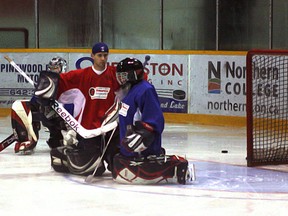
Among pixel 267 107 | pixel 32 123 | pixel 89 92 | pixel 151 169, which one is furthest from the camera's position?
pixel 32 123

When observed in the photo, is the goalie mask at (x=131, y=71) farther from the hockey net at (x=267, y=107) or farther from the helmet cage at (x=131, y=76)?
the hockey net at (x=267, y=107)

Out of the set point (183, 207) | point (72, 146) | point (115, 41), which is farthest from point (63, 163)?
point (115, 41)

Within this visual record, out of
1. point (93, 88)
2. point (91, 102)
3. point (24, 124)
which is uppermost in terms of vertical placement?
point (93, 88)

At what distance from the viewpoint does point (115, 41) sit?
14.3m

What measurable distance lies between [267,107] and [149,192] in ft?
9.05

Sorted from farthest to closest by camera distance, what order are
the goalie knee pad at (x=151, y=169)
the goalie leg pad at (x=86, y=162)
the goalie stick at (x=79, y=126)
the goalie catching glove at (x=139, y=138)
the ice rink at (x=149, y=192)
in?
the goalie leg pad at (x=86, y=162)
the goalie stick at (x=79, y=126)
the goalie knee pad at (x=151, y=169)
the goalie catching glove at (x=139, y=138)
the ice rink at (x=149, y=192)

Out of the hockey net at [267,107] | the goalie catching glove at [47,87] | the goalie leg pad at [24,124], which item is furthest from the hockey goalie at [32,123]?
the hockey net at [267,107]

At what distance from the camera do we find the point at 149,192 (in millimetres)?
6402

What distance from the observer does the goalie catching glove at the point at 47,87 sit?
23.3ft

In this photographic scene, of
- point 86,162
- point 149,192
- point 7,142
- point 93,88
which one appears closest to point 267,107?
point 93,88

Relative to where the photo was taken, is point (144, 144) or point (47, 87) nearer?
point (144, 144)

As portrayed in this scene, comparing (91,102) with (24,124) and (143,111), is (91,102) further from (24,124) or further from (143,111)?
(24,124)

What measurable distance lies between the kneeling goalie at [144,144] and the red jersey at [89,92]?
0.44 metres

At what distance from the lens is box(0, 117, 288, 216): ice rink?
18.8 ft
